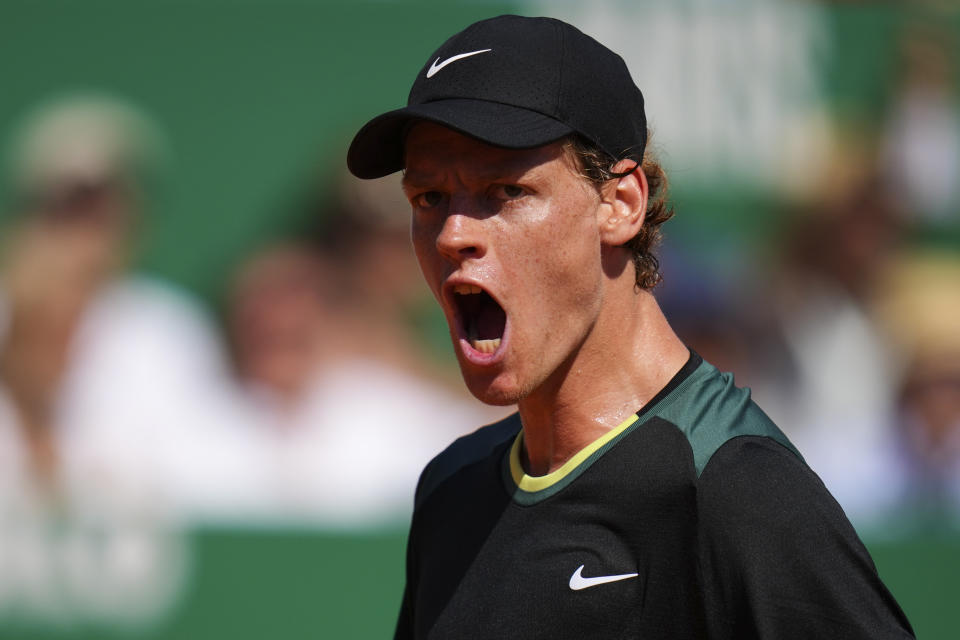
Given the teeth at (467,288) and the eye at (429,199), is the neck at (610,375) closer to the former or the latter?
the teeth at (467,288)

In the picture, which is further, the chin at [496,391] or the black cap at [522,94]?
the chin at [496,391]

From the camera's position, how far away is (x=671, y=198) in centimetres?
792

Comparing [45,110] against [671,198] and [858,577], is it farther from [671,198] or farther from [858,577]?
[858,577]

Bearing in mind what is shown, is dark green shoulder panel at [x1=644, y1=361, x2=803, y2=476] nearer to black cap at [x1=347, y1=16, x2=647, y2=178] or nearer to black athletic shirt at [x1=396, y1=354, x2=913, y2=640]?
black athletic shirt at [x1=396, y1=354, x2=913, y2=640]

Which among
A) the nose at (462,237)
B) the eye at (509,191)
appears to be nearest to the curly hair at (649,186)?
the eye at (509,191)

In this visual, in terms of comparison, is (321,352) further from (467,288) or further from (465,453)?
(467,288)

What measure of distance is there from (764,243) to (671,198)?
743 mm

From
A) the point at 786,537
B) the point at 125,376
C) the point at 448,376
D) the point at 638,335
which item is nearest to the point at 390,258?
the point at 448,376

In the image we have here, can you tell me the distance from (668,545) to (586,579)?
0.18 m

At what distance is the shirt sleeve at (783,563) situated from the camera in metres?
2.05

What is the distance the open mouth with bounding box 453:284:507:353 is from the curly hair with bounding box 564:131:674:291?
30 centimetres

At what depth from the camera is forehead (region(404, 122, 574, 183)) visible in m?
2.38

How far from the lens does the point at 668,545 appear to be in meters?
2.26

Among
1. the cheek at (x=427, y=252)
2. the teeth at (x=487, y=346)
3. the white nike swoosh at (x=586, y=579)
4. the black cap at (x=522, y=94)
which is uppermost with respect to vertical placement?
the black cap at (x=522, y=94)
